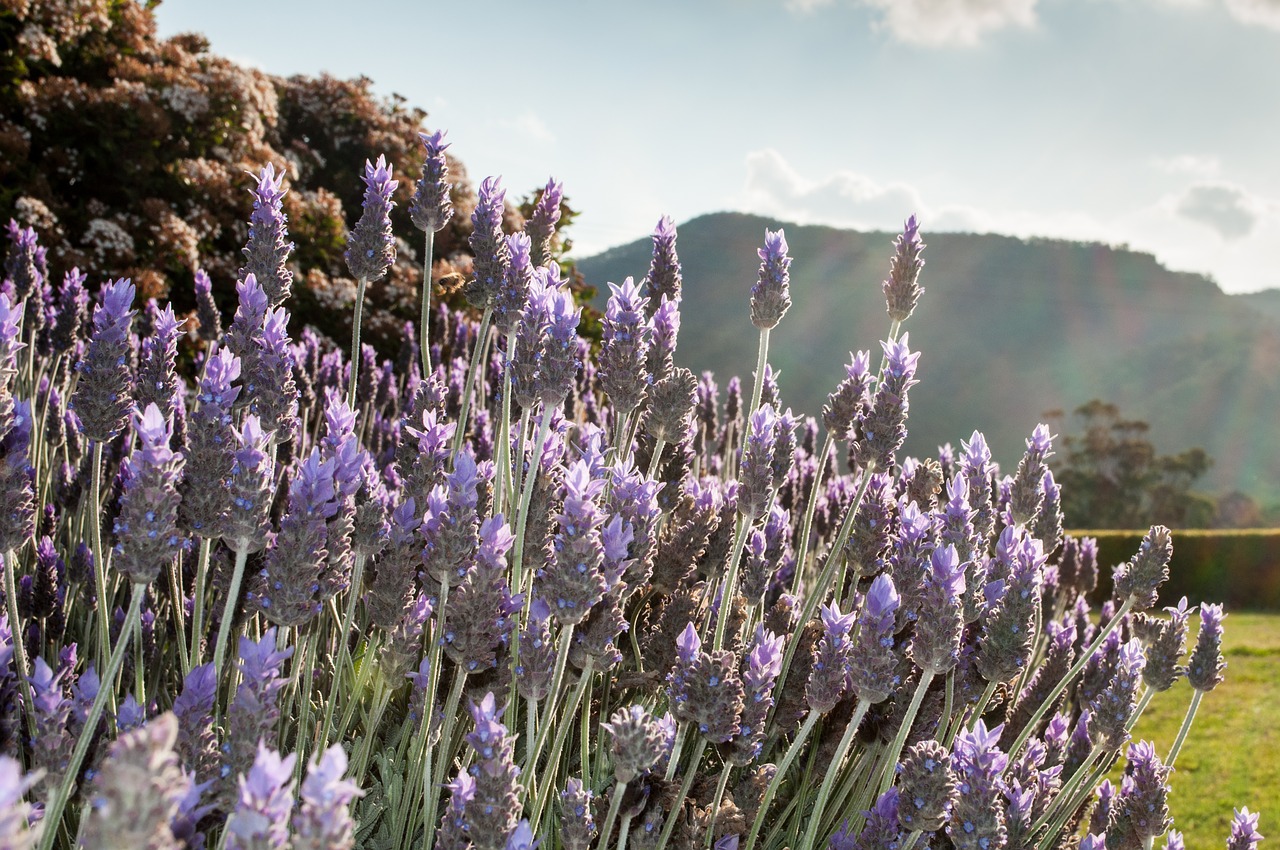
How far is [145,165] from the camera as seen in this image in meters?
7.24

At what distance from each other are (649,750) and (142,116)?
7459mm

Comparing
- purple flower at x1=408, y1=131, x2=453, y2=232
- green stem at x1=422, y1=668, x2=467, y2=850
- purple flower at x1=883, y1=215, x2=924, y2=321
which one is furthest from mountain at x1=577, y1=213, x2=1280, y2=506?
green stem at x1=422, y1=668, x2=467, y2=850

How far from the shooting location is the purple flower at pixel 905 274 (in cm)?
264

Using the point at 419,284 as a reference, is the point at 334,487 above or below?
below

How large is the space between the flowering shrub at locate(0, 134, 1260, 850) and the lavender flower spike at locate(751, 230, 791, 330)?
0.03 ft

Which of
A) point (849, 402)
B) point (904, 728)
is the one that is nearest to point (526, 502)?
point (904, 728)

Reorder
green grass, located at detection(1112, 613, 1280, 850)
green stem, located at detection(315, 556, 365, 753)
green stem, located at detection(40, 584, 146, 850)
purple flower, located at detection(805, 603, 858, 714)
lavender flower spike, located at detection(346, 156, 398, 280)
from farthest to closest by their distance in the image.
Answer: green grass, located at detection(1112, 613, 1280, 850) < lavender flower spike, located at detection(346, 156, 398, 280) < purple flower, located at detection(805, 603, 858, 714) < green stem, located at detection(315, 556, 365, 753) < green stem, located at detection(40, 584, 146, 850)

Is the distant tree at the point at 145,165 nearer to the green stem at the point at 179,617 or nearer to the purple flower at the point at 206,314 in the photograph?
the purple flower at the point at 206,314

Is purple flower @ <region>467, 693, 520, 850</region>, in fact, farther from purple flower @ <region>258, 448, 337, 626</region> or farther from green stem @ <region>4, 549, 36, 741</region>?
green stem @ <region>4, 549, 36, 741</region>

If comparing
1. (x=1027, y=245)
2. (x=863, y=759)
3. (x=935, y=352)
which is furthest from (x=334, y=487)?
(x=1027, y=245)

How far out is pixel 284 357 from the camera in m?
1.90

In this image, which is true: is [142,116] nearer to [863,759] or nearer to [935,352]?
[863,759]

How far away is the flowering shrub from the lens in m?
1.31

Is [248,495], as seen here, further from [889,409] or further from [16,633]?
[889,409]
